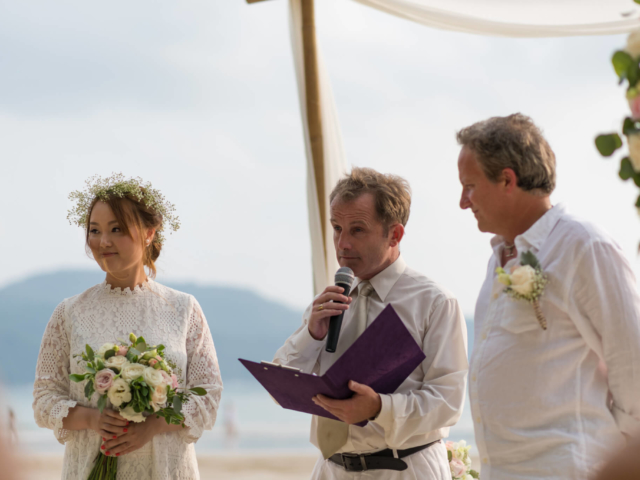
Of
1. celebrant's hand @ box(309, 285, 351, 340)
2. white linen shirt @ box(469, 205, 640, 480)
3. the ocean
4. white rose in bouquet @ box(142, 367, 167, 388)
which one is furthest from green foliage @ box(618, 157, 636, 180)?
the ocean

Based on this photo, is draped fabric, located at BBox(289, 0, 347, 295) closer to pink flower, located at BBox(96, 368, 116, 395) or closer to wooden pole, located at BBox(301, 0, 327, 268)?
wooden pole, located at BBox(301, 0, 327, 268)

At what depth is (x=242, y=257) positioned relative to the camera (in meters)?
31.3

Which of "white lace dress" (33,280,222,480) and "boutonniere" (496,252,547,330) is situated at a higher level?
"boutonniere" (496,252,547,330)

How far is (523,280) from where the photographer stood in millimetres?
1861

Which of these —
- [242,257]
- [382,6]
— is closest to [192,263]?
[242,257]

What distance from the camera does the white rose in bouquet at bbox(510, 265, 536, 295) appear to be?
6.08 feet

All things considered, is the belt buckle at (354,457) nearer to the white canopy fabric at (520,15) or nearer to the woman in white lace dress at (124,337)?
the woman in white lace dress at (124,337)

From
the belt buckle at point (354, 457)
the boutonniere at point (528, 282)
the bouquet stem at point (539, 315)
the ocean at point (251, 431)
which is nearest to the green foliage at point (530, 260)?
the boutonniere at point (528, 282)

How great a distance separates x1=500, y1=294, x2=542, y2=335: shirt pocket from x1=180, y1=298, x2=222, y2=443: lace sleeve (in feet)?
4.94

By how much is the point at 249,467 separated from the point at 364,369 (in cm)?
1509

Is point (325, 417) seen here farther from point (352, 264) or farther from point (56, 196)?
point (56, 196)

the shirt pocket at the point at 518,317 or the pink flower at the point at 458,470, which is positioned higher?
the shirt pocket at the point at 518,317

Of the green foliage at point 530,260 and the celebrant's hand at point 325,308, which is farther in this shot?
the celebrant's hand at point 325,308

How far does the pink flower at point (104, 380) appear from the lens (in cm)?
256
